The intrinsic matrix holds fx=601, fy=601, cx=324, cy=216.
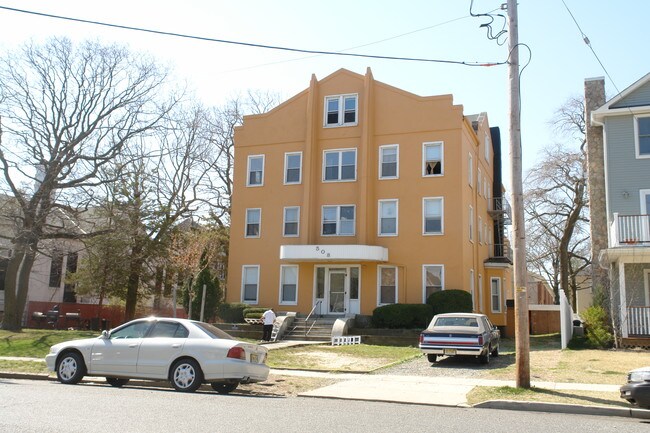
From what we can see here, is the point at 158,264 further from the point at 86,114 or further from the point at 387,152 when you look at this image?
the point at 387,152

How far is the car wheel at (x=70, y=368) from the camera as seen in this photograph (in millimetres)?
12672

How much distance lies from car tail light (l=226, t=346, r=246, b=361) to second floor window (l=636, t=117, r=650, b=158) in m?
20.6

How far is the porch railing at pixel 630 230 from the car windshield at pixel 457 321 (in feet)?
27.5

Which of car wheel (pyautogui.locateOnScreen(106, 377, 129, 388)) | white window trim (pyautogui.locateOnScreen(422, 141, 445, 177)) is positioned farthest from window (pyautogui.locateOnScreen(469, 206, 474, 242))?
car wheel (pyautogui.locateOnScreen(106, 377, 129, 388))

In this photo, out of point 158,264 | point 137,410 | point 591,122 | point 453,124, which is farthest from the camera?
point 158,264

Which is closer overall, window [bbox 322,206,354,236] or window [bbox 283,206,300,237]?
window [bbox 322,206,354,236]

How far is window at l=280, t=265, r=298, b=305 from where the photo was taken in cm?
3005

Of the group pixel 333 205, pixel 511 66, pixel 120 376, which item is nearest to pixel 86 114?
pixel 333 205

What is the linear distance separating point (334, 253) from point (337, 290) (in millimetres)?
2521

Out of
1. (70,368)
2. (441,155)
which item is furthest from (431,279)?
(70,368)

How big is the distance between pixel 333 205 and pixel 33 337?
47.9 feet

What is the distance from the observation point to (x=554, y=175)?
40.2 m

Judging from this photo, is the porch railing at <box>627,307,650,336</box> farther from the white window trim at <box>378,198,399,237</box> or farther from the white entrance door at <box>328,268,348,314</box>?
the white entrance door at <box>328,268,348,314</box>

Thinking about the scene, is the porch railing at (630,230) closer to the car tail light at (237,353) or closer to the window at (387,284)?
the window at (387,284)
